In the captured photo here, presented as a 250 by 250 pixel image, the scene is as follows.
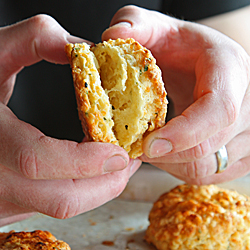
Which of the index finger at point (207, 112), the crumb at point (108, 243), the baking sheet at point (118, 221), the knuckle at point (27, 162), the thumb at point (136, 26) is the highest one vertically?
the thumb at point (136, 26)

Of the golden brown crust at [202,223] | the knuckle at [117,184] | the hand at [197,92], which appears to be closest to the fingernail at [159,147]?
the hand at [197,92]

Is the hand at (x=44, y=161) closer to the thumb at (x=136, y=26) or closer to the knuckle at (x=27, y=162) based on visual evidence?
the knuckle at (x=27, y=162)

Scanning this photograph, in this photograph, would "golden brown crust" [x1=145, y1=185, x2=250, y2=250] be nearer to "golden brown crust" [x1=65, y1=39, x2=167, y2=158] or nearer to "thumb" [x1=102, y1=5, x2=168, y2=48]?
"golden brown crust" [x1=65, y1=39, x2=167, y2=158]

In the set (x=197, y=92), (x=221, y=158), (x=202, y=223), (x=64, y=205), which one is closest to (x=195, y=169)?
(x=221, y=158)

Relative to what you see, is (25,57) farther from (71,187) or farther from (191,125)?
(191,125)

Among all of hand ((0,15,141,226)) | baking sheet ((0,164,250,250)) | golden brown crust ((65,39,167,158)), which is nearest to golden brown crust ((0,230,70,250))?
hand ((0,15,141,226))

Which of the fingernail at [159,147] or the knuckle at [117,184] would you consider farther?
the knuckle at [117,184]

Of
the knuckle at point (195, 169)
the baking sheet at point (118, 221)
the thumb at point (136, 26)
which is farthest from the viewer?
the baking sheet at point (118, 221)
